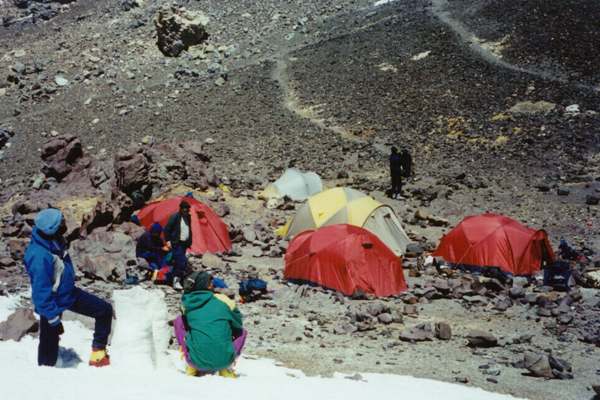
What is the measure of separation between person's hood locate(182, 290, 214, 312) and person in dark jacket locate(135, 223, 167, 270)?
5337 millimetres

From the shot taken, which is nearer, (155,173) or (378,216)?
(378,216)

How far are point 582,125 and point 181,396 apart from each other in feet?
71.7

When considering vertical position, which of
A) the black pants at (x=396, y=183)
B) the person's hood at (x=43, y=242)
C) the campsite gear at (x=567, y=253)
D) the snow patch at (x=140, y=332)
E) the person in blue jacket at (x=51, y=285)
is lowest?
the black pants at (x=396, y=183)

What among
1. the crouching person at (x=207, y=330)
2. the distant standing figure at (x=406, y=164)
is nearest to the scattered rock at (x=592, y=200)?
the distant standing figure at (x=406, y=164)

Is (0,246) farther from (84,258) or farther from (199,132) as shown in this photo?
(199,132)

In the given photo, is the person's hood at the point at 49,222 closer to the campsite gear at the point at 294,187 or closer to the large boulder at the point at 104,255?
the large boulder at the point at 104,255

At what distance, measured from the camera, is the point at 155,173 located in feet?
60.2

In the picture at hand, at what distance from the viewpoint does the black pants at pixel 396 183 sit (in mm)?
19766

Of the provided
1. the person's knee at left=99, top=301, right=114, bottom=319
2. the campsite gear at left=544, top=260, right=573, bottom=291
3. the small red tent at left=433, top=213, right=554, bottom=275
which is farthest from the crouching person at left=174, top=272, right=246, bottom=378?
the small red tent at left=433, top=213, right=554, bottom=275

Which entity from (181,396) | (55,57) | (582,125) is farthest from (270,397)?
(55,57)

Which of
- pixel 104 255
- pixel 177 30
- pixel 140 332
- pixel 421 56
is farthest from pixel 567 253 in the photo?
pixel 177 30

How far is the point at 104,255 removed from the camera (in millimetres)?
12094

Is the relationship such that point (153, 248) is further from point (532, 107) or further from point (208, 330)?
point (532, 107)

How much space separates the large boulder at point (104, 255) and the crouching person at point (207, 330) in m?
5.14
